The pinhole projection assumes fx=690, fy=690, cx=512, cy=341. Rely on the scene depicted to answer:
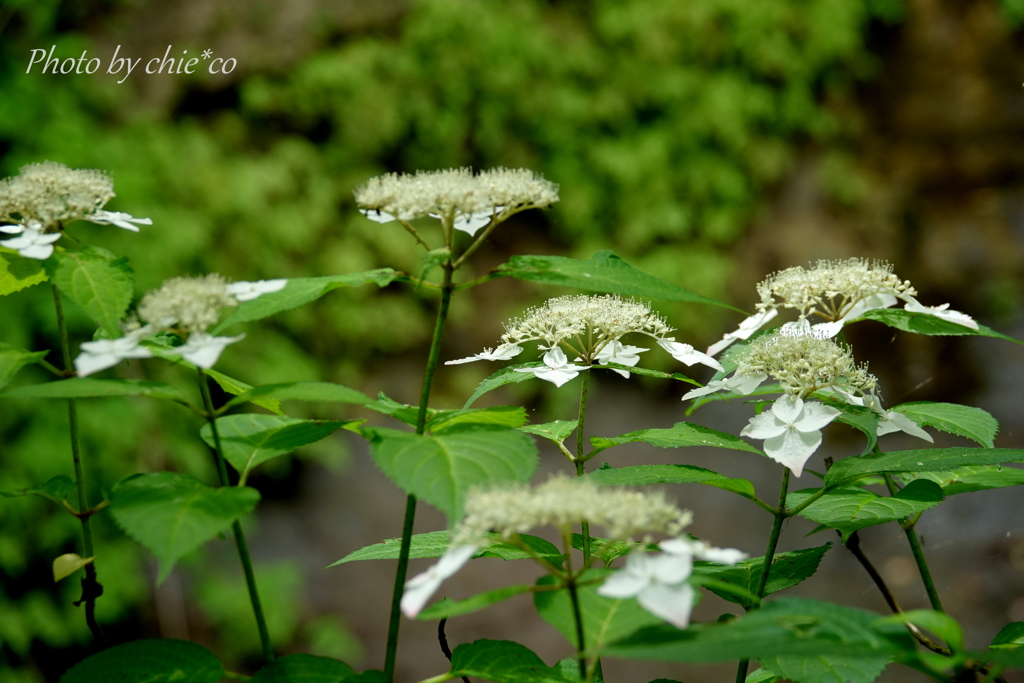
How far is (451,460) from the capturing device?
0.52 meters

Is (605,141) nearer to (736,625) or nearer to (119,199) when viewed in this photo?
(119,199)

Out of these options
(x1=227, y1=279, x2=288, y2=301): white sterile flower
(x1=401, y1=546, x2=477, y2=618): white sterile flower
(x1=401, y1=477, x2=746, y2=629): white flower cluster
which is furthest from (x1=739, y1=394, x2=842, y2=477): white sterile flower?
(x1=227, y1=279, x2=288, y2=301): white sterile flower

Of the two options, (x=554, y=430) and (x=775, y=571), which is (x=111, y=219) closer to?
(x=554, y=430)

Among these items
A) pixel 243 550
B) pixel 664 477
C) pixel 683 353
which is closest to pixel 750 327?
pixel 683 353

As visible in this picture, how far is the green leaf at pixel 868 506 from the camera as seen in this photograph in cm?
71

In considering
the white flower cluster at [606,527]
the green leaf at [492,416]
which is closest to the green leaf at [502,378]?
the green leaf at [492,416]

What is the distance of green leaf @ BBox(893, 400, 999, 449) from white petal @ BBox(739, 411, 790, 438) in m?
0.20

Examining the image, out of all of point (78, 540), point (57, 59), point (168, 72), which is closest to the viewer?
point (78, 540)

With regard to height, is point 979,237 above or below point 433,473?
below

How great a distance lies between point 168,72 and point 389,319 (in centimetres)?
154

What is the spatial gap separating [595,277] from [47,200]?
0.55 m

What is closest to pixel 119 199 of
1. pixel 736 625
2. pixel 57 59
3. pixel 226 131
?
pixel 57 59

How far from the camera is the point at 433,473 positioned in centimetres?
50

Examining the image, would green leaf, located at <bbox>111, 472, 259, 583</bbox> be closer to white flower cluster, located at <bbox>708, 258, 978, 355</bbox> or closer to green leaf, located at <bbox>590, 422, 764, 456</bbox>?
green leaf, located at <bbox>590, 422, 764, 456</bbox>
